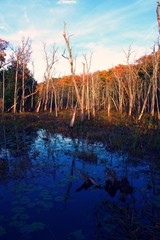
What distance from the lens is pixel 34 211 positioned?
4613mm

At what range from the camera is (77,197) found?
5316mm

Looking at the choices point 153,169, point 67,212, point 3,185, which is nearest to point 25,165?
point 3,185

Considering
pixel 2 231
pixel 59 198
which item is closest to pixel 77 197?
pixel 59 198

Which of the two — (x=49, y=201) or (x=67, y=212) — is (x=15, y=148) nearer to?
(x=49, y=201)

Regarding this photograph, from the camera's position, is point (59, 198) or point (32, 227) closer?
point (32, 227)

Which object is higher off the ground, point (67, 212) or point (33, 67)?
point (33, 67)

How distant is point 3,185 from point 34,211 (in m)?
1.77

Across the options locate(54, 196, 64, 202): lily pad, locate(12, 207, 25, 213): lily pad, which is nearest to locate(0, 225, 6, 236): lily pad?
locate(12, 207, 25, 213): lily pad

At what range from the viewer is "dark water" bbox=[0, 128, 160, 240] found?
392 cm

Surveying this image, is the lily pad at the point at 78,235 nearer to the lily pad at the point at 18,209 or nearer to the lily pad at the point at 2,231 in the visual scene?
the lily pad at the point at 2,231

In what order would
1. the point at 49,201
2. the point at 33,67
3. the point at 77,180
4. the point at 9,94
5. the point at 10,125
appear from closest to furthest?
the point at 49,201 → the point at 77,180 → the point at 10,125 → the point at 9,94 → the point at 33,67

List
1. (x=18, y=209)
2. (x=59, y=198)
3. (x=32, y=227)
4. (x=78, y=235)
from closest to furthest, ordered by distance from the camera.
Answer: (x=78, y=235)
(x=32, y=227)
(x=18, y=209)
(x=59, y=198)

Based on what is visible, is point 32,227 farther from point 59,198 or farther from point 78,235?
point 59,198

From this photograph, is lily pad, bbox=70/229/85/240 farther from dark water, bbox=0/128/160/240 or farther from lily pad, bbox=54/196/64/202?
lily pad, bbox=54/196/64/202
